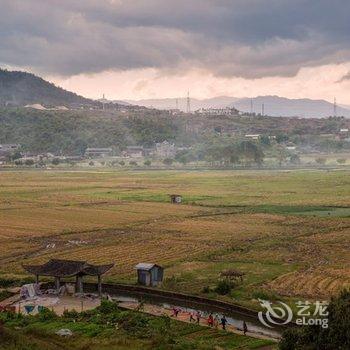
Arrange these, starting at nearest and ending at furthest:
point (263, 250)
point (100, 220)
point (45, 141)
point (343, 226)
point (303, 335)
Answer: point (303, 335)
point (263, 250)
point (343, 226)
point (100, 220)
point (45, 141)

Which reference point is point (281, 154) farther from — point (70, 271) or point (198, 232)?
point (70, 271)

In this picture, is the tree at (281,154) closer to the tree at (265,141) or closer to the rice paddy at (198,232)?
the tree at (265,141)

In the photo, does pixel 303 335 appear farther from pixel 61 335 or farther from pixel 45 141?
pixel 45 141

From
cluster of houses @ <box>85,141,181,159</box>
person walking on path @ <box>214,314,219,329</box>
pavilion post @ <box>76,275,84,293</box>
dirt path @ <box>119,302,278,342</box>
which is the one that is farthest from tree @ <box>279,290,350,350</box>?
cluster of houses @ <box>85,141,181,159</box>

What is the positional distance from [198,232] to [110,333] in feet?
72.0

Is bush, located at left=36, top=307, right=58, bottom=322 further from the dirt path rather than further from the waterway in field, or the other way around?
the waterway in field

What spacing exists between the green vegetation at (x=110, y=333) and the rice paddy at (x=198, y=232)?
393 cm

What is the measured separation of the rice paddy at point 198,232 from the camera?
27.8 m

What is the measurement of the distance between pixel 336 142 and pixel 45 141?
74760 millimetres

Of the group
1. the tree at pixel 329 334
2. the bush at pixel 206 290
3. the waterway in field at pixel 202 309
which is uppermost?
the tree at pixel 329 334

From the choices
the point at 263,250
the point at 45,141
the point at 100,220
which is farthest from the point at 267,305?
the point at 45,141

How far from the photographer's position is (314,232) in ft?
130

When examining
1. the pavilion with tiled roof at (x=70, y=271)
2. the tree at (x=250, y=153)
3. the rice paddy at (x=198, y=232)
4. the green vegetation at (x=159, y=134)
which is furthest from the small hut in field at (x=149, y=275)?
the green vegetation at (x=159, y=134)

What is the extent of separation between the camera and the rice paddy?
91.1 feet
